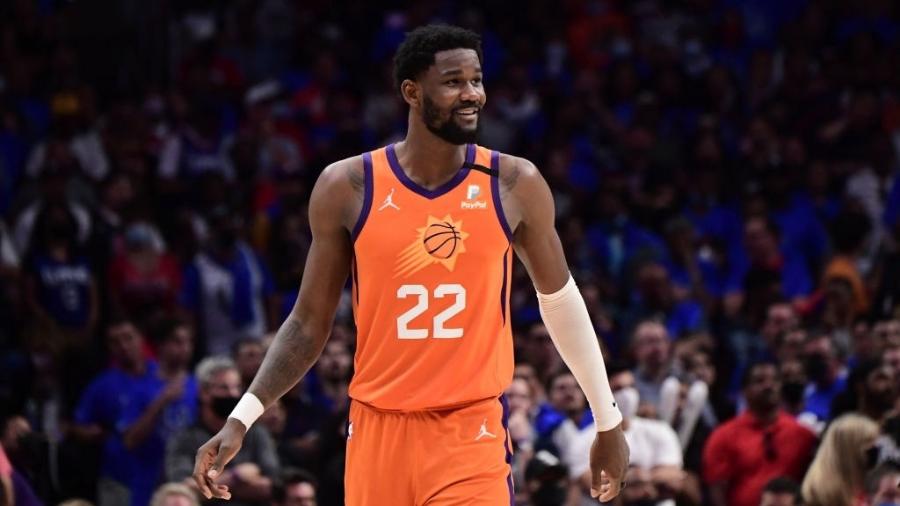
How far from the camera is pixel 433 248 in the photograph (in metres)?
5.27

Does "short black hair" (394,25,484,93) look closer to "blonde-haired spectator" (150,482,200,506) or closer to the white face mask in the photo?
"blonde-haired spectator" (150,482,200,506)

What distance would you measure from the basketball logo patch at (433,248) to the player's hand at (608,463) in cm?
78

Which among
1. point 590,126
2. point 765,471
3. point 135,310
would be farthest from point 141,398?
point 590,126

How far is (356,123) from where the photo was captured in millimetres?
15227

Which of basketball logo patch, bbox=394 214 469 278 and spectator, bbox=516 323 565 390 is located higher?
basketball logo patch, bbox=394 214 469 278

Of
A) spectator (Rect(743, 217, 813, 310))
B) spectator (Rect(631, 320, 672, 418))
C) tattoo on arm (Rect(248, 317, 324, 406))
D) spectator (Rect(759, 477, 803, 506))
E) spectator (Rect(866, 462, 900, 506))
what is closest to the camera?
tattoo on arm (Rect(248, 317, 324, 406))

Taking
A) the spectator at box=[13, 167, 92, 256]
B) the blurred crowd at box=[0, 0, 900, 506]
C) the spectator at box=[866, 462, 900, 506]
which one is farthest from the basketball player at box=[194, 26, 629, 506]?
the spectator at box=[13, 167, 92, 256]

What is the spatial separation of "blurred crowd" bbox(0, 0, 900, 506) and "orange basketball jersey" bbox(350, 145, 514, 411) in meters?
2.44

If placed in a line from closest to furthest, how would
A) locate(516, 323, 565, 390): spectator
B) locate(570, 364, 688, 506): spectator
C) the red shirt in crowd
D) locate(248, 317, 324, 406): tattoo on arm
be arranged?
locate(248, 317, 324, 406): tattoo on arm < locate(570, 364, 688, 506): spectator < the red shirt in crowd < locate(516, 323, 565, 390): spectator

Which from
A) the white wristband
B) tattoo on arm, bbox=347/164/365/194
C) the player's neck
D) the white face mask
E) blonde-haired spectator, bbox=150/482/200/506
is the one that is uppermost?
the player's neck

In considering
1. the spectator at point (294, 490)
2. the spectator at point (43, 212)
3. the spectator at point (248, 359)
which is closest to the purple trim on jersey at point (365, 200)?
the spectator at point (294, 490)

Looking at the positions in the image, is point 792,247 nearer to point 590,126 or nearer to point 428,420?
point 590,126

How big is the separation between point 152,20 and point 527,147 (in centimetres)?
399

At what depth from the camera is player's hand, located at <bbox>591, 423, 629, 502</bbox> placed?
5.41m
